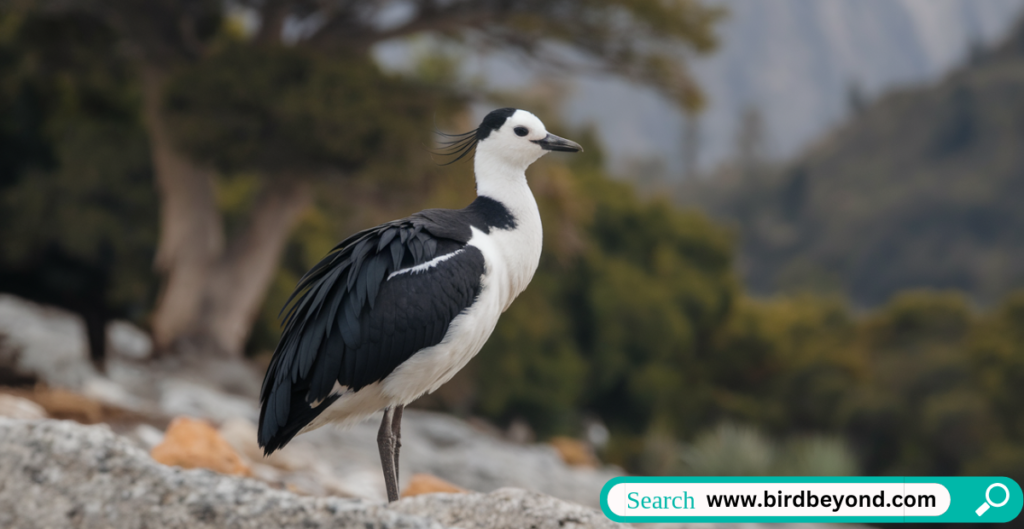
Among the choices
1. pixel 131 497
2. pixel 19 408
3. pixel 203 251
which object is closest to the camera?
pixel 131 497

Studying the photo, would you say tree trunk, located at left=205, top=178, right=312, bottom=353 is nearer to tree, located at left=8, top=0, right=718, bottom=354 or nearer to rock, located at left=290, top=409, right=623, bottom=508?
tree, located at left=8, top=0, right=718, bottom=354

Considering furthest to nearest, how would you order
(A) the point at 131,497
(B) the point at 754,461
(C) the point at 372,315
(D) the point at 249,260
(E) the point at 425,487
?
(D) the point at 249,260
(B) the point at 754,461
(E) the point at 425,487
(C) the point at 372,315
(A) the point at 131,497

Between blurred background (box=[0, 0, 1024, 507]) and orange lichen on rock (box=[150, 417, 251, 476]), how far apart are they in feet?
12.9

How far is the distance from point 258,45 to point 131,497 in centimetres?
1196

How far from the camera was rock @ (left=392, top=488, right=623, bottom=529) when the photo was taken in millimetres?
4539

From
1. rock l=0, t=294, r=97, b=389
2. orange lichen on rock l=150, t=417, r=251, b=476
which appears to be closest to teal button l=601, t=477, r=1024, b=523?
orange lichen on rock l=150, t=417, r=251, b=476

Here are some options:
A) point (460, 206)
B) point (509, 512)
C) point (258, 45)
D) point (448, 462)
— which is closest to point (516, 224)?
point (509, 512)

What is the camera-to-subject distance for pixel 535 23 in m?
Answer: 15.6

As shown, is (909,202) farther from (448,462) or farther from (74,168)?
(448,462)

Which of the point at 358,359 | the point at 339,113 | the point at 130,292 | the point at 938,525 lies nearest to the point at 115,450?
the point at 358,359

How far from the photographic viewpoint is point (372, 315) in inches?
178

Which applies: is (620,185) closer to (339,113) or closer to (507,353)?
(507,353)

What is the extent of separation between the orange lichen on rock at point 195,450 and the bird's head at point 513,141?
99.9 inches

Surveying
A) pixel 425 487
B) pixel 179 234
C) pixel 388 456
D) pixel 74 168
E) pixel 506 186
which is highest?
pixel 74 168
